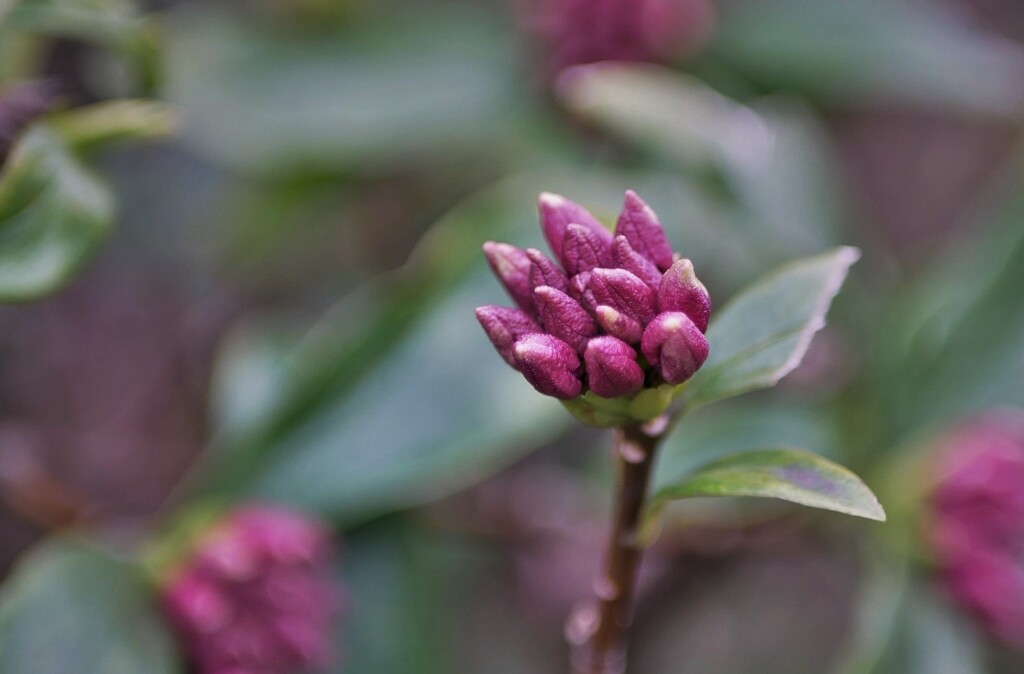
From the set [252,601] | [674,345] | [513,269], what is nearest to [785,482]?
[674,345]

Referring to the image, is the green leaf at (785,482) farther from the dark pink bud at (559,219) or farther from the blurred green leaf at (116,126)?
the blurred green leaf at (116,126)

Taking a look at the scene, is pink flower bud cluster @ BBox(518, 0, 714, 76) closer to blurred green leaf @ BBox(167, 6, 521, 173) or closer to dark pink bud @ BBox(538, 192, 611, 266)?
blurred green leaf @ BBox(167, 6, 521, 173)

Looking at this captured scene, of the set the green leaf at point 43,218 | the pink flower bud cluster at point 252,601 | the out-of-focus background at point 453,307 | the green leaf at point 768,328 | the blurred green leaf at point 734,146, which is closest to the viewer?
the green leaf at point 768,328

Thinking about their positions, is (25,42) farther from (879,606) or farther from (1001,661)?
(1001,661)

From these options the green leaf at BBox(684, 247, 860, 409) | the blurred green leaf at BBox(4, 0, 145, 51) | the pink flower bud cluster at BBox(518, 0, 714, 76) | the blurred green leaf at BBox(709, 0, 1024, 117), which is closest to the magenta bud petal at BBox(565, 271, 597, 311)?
the green leaf at BBox(684, 247, 860, 409)

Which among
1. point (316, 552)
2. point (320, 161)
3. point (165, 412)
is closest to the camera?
point (316, 552)

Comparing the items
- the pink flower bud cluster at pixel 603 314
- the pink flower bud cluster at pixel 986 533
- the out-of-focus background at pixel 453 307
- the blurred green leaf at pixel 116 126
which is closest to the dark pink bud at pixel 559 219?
the pink flower bud cluster at pixel 603 314

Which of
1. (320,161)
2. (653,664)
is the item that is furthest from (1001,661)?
(320,161)
